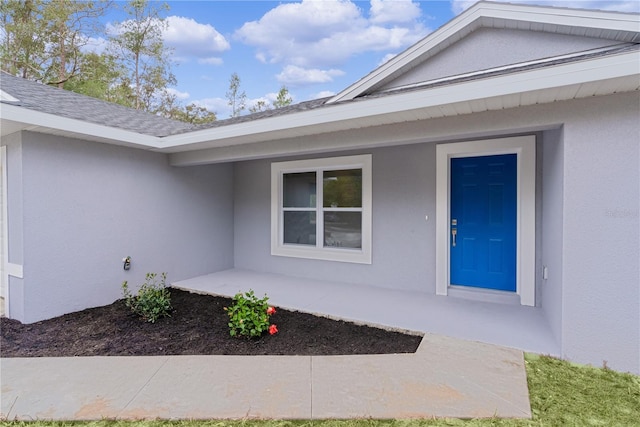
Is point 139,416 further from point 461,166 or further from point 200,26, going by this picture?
point 200,26

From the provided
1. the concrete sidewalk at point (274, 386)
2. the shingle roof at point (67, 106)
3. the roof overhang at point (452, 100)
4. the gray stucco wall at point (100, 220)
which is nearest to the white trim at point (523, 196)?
the roof overhang at point (452, 100)

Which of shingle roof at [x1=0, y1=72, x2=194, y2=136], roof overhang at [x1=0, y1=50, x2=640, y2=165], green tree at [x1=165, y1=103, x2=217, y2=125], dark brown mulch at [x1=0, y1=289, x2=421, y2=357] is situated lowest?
dark brown mulch at [x1=0, y1=289, x2=421, y2=357]

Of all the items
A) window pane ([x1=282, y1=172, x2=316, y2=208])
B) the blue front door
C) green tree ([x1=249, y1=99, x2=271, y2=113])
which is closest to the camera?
the blue front door

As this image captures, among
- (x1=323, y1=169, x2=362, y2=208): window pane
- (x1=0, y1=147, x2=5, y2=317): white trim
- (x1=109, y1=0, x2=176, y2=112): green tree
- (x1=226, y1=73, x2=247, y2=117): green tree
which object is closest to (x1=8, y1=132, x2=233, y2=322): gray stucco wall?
(x1=0, y1=147, x2=5, y2=317): white trim

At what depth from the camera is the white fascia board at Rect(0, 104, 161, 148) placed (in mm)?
3875

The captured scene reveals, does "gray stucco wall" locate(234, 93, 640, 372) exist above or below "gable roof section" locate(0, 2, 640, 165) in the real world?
below

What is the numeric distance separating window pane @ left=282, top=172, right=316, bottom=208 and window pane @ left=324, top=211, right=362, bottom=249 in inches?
20.9

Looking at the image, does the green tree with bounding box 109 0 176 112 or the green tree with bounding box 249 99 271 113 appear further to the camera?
the green tree with bounding box 249 99 271 113

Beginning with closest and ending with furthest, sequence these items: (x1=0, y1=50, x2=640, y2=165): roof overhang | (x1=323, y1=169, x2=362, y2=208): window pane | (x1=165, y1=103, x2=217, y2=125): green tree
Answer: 1. (x1=0, y1=50, x2=640, y2=165): roof overhang
2. (x1=323, y1=169, x2=362, y2=208): window pane
3. (x1=165, y1=103, x2=217, y2=125): green tree

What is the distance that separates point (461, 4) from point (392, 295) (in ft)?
20.3

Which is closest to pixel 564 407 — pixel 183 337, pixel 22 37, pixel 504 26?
pixel 183 337

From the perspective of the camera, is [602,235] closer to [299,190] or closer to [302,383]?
[302,383]

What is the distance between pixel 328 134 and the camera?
4.57 metres

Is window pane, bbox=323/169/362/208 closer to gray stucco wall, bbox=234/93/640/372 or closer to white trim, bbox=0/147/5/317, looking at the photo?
gray stucco wall, bbox=234/93/640/372
